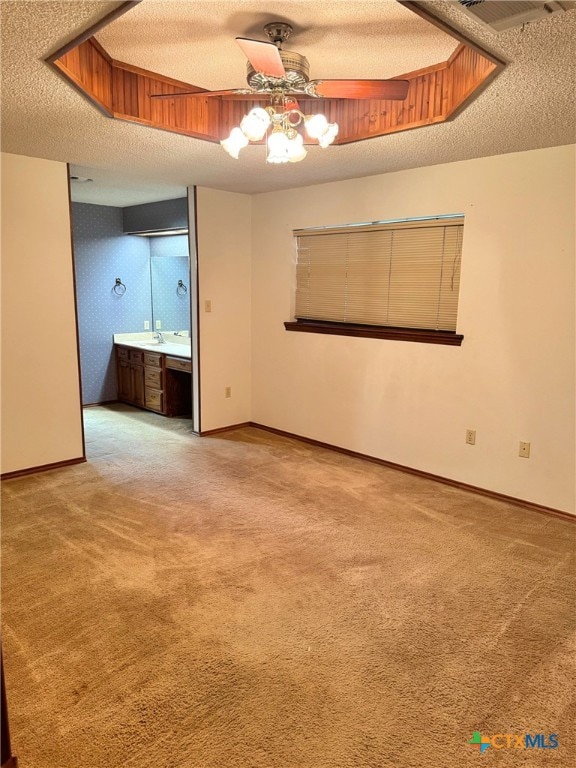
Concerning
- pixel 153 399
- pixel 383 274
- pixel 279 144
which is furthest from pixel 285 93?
pixel 153 399

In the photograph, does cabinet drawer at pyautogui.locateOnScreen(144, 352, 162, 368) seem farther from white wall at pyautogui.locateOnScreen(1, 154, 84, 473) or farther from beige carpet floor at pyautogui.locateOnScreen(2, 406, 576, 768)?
beige carpet floor at pyautogui.locateOnScreen(2, 406, 576, 768)

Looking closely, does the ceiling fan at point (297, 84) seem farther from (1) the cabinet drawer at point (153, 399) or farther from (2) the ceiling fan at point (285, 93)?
(1) the cabinet drawer at point (153, 399)

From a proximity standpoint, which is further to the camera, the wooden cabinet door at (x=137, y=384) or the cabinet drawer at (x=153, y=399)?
the wooden cabinet door at (x=137, y=384)

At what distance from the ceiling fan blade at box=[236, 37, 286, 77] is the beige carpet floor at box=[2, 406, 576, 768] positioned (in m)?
2.27

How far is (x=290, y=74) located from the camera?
2166 mm

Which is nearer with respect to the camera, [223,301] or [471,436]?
[471,436]

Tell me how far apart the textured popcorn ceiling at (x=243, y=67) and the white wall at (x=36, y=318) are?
27 cm

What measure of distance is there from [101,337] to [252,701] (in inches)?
202

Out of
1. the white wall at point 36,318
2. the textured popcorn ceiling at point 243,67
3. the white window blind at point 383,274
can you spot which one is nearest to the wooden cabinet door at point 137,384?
the white wall at point 36,318

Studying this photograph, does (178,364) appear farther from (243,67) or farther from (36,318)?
(243,67)

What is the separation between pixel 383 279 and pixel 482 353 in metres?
1.05

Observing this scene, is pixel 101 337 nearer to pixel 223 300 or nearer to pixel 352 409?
pixel 223 300

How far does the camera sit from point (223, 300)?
199 inches

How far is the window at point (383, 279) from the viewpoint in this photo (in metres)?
3.81
